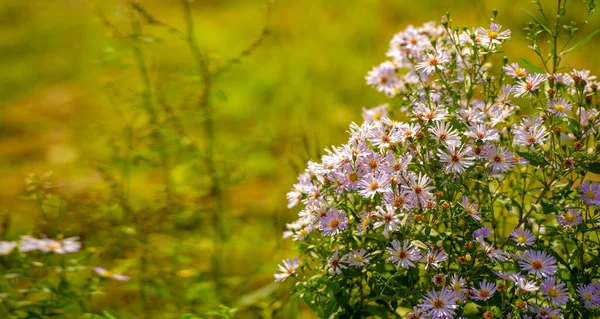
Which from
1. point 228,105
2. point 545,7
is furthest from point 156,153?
point 545,7

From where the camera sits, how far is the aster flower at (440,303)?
1077 millimetres

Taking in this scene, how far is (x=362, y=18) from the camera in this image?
13.3 feet

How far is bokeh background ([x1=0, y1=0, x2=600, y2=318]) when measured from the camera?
2.01 m

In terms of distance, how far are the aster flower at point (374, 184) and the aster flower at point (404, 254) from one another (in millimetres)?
96

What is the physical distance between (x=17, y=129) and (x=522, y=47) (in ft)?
9.81

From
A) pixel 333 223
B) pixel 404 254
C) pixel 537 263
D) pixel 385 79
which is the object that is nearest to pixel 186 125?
pixel 385 79

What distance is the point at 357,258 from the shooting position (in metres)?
1.16

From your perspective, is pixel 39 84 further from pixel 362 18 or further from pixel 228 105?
pixel 362 18

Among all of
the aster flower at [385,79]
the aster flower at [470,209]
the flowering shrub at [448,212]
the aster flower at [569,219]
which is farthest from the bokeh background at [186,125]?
the aster flower at [569,219]

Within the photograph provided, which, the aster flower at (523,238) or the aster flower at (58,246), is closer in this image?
the aster flower at (523,238)

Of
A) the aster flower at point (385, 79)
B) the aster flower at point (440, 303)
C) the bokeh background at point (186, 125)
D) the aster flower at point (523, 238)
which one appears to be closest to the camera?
the aster flower at point (440, 303)

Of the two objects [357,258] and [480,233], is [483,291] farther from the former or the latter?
[357,258]

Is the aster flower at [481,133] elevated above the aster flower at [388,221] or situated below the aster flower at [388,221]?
above

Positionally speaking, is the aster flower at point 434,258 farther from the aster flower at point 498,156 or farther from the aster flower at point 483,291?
the aster flower at point 498,156
